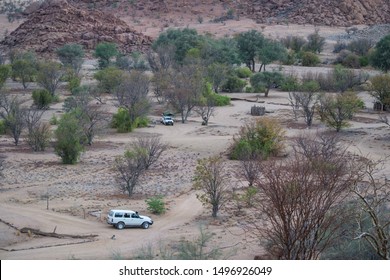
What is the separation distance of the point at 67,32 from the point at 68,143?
47.6m

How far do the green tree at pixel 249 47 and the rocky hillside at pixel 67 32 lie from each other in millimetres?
12897

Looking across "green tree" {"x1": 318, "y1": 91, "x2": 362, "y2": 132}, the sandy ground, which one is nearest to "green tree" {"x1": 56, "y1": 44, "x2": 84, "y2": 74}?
the sandy ground

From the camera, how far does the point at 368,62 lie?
2447 inches

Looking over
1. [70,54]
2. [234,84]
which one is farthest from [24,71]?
[234,84]

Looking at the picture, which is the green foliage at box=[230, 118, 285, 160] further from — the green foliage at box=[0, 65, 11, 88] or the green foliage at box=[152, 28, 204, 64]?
the green foliage at box=[152, 28, 204, 64]

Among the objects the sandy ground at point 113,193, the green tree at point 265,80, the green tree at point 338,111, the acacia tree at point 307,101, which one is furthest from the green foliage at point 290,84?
the green tree at point 338,111

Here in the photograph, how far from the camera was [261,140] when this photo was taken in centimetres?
2747

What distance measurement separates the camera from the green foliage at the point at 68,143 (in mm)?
26359

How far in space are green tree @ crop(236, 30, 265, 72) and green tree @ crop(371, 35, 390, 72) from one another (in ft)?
36.3

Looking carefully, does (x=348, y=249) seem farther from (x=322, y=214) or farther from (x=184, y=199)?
(x=184, y=199)

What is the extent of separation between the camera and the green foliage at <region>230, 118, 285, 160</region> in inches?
1051

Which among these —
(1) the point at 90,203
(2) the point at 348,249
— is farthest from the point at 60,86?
(2) the point at 348,249
